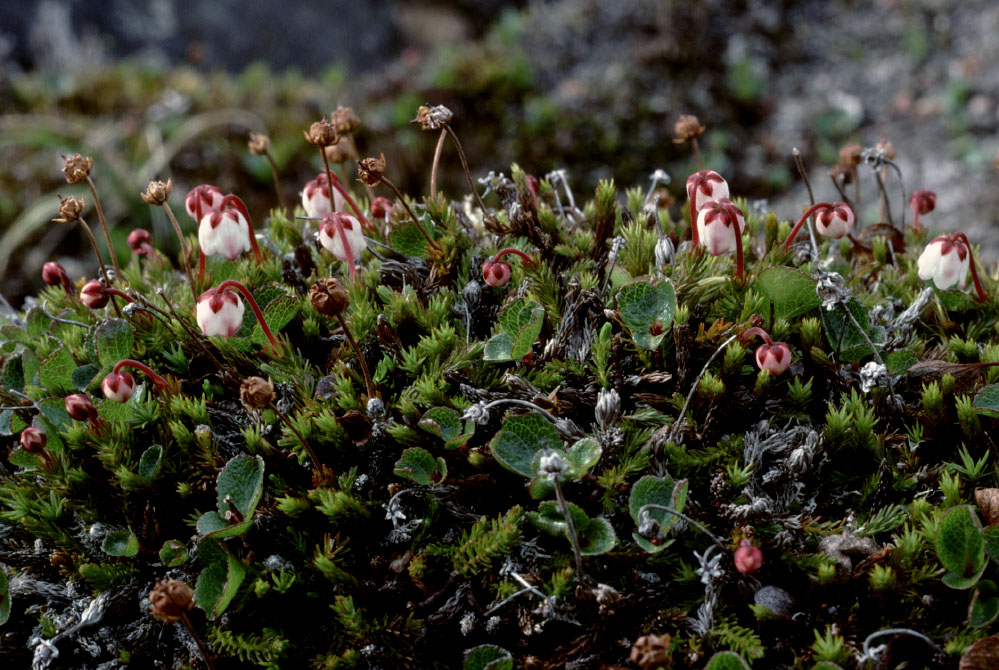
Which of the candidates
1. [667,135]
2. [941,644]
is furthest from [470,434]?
[667,135]

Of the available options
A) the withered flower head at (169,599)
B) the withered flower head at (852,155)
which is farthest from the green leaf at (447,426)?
the withered flower head at (852,155)

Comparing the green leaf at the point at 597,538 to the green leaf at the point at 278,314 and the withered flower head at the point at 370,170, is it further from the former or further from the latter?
the withered flower head at the point at 370,170

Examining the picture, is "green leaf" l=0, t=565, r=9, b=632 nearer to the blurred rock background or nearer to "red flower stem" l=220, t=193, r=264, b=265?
"red flower stem" l=220, t=193, r=264, b=265

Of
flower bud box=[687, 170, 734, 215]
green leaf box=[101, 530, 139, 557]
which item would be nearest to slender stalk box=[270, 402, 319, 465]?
green leaf box=[101, 530, 139, 557]

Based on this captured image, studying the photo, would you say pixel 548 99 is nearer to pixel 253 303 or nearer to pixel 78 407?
pixel 253 303

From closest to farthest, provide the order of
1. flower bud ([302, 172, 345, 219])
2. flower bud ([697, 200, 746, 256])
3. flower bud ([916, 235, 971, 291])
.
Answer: flower bud ([697, 200, 746, 256]) → flower bud ([916, 235, 971, 291]) → flower bud ([302, 172, 345, 219])

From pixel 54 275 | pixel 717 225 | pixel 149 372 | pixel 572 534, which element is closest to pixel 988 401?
pixel 717 225

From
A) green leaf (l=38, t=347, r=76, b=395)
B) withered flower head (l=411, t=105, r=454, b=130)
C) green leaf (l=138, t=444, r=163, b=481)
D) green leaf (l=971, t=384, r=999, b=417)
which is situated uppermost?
withered flower head (l=411, t=105, r=454, b=130)

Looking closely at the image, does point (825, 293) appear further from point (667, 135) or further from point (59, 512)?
point (667, 135)

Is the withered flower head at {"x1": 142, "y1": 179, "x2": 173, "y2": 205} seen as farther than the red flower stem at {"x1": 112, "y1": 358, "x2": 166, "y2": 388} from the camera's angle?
Yes
